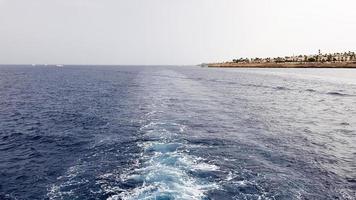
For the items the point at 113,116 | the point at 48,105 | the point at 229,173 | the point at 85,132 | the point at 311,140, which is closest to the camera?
the point at 229,173

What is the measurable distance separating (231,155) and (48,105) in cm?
3846

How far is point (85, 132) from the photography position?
102 feet

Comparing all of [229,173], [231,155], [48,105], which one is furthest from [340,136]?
[48,105]

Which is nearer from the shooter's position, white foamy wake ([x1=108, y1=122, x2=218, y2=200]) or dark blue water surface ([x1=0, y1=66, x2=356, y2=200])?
white foamy wake ([x1=108, y1=122, x2=218, y2=200])

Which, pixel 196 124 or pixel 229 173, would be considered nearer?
pixel 229 173

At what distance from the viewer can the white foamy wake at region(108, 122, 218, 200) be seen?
16.5m

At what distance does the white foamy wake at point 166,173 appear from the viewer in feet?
54.0

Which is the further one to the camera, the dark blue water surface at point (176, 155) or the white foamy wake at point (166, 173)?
the dark blue water surface at point (176, 155)

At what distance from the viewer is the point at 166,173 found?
19.4 m

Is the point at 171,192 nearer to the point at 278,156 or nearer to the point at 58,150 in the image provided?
the point at 278,156

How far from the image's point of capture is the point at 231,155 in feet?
76.4

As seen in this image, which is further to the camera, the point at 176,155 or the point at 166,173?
the point at 176,155

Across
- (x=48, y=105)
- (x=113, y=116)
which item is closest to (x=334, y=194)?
(x=113, y=116)

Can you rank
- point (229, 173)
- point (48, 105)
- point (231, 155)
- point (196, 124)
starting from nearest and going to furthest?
point (229, 173), point (231, 155), point (196, 124), point (48, 105)
